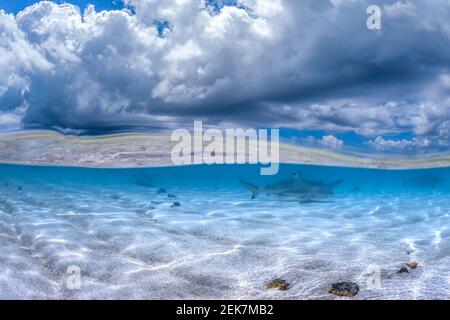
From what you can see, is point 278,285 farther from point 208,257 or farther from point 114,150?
point 114,150

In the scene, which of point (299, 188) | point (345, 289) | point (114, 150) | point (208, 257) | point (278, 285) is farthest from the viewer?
point (114, 150)

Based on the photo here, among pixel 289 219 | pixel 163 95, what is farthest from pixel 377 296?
pixel 163 95

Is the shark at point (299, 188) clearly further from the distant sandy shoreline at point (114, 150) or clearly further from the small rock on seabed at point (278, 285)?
the small rock on seabed at point (278, 285)

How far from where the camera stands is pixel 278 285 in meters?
5.25

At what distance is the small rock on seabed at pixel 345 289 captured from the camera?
4.78 m

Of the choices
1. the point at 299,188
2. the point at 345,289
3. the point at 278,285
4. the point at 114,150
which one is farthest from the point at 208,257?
the point at 114,150

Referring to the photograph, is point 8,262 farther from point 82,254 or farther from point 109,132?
point 109,132

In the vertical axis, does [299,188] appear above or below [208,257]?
above

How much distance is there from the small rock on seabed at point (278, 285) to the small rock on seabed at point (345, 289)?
694 millimetres

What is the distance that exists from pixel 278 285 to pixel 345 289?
101 cm

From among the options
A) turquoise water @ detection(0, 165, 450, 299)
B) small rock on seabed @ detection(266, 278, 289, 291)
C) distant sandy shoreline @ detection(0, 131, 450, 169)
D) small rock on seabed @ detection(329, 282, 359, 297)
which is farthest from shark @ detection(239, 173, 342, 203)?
small rock on seabed @ detection(329, 282, 359, 297)

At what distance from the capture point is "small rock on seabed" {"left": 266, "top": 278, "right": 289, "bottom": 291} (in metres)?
5.19

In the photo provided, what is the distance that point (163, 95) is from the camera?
13.8 meters

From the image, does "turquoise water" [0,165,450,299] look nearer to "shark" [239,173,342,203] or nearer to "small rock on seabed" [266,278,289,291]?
"small rock on seabed" [266,278,289,291]
